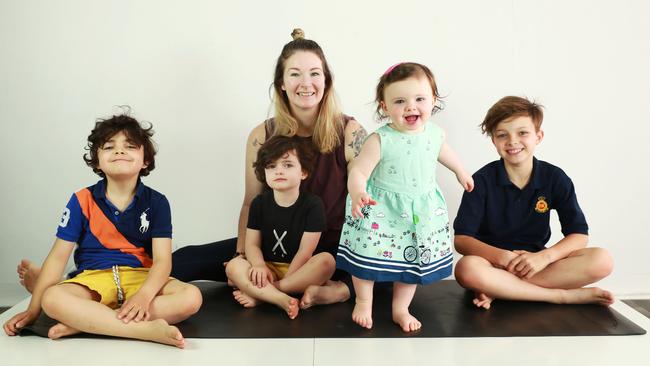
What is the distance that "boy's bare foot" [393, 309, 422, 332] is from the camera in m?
2.04

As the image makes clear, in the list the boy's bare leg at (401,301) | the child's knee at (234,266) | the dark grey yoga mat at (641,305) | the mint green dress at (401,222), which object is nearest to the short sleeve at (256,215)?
the child's knee at (234,266)

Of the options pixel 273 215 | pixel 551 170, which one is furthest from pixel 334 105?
pixel 551 170

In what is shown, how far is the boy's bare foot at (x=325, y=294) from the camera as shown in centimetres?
222

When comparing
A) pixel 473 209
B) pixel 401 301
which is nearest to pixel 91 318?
pixel 401 301

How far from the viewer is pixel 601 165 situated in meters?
3.04

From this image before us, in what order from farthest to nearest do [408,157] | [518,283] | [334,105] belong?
[334,105], [518,283], [408,157]

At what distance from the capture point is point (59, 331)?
1.97 metres

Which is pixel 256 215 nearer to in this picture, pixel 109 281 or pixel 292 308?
pixel 292 308

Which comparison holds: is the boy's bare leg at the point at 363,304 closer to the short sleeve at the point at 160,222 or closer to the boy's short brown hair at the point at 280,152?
the boy's short brown hair at the point at 280,152

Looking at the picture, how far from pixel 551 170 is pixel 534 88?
0.71m

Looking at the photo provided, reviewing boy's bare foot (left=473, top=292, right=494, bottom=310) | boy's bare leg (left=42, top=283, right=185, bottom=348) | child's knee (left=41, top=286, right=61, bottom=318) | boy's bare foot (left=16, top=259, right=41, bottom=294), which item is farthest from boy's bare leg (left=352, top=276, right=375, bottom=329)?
boy's bare foot (left=16, top=259, right=41, bottom=294)

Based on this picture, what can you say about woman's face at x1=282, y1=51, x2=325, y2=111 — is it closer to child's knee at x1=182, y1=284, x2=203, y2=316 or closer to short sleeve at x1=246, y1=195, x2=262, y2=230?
short sleeve at x1=246, y1=195, x2=262, y2=230

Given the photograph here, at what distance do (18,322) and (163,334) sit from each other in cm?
50

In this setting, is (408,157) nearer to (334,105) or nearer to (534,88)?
(334,105)
